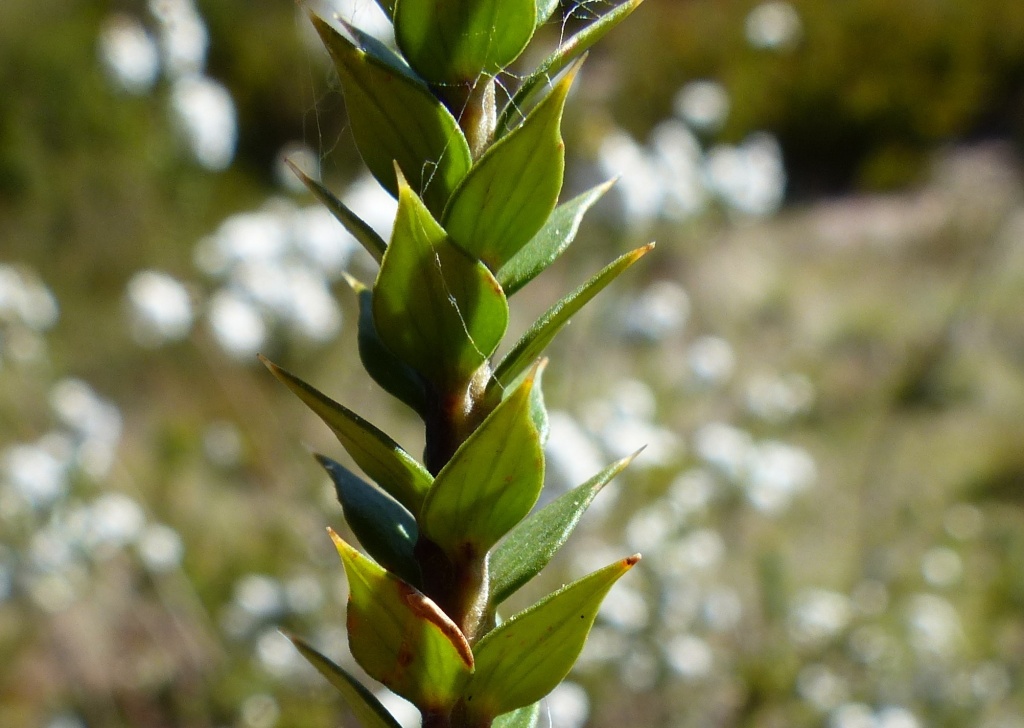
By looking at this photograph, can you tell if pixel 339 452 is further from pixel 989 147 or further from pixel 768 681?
pixel 989 147

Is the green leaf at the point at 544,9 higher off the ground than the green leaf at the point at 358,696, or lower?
higher

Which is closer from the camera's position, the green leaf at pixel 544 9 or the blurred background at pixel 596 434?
the green leaf at pixel 544 9

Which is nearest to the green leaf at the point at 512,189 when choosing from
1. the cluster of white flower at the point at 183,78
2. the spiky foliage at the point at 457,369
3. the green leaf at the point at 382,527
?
the spiky foliage at the point at 457,369

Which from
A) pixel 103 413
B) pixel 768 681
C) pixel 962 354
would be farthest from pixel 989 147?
pixel 103 413

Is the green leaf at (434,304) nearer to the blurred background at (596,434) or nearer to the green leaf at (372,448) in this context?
the green leaf at (372,448)

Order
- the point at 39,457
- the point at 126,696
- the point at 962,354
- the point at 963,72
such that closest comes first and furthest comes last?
the point at 39,457
the point at 126,696
the point at 962,354
the point at 963,72

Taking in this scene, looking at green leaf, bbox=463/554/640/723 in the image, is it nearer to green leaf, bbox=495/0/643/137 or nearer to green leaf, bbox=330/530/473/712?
green leaf, bbox=330/530/473/712

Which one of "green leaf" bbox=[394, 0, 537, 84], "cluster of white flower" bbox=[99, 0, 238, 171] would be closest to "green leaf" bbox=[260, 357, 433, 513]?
"green leaf" bbox=[394, 0, 537, 84]

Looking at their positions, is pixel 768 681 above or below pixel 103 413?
below
